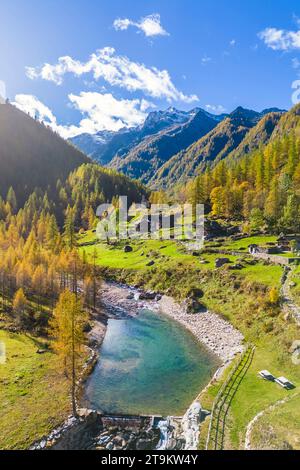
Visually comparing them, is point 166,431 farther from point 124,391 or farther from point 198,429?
point 124,391

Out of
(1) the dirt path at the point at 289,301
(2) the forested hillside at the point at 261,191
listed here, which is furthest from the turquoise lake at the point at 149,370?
(2) the forested hillside at the point at 261,191

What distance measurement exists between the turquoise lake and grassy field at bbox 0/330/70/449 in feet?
14.6

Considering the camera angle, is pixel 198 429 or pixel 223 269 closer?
pixel 198 429

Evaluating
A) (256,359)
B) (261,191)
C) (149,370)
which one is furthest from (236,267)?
(261,191)

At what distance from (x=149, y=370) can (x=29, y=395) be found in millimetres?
18568

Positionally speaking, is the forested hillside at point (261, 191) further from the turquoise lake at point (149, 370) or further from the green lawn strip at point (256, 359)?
the turquoise lake at point (149, 370)

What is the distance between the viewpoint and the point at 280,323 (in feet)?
186

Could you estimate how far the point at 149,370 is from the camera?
52.5m

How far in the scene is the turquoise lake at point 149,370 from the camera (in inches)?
1684

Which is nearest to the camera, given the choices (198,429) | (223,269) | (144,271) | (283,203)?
(198,429)

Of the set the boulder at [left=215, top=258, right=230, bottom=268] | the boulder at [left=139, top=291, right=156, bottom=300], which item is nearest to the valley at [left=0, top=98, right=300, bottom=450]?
the boulder at [left=215, top=258, right=230, bottom=268]

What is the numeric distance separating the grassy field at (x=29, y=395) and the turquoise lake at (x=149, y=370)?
14.6 ft
